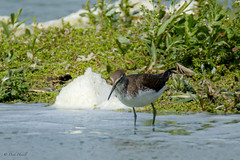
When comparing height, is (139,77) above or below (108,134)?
above

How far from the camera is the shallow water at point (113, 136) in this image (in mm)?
4062

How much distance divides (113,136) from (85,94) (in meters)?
2.93

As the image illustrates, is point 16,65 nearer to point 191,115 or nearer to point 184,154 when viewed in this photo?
point 191,115

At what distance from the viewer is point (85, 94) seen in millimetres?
7793

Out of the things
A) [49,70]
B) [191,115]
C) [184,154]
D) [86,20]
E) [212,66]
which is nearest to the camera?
[184,154]

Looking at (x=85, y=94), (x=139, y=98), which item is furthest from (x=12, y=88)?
(x=139, y=98)

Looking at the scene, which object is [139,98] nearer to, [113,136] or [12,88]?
[113,136]

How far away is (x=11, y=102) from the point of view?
318 inches

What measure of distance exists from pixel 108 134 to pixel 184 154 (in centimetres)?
129

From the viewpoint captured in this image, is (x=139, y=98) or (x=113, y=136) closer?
(x=113, y=136)

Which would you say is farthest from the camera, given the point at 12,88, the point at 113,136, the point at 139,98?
the point at 12,88

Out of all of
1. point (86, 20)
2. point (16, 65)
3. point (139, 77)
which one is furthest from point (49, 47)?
point (139, 77)

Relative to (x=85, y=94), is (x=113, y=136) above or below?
below

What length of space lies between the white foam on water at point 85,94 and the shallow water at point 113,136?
747 millimetres
